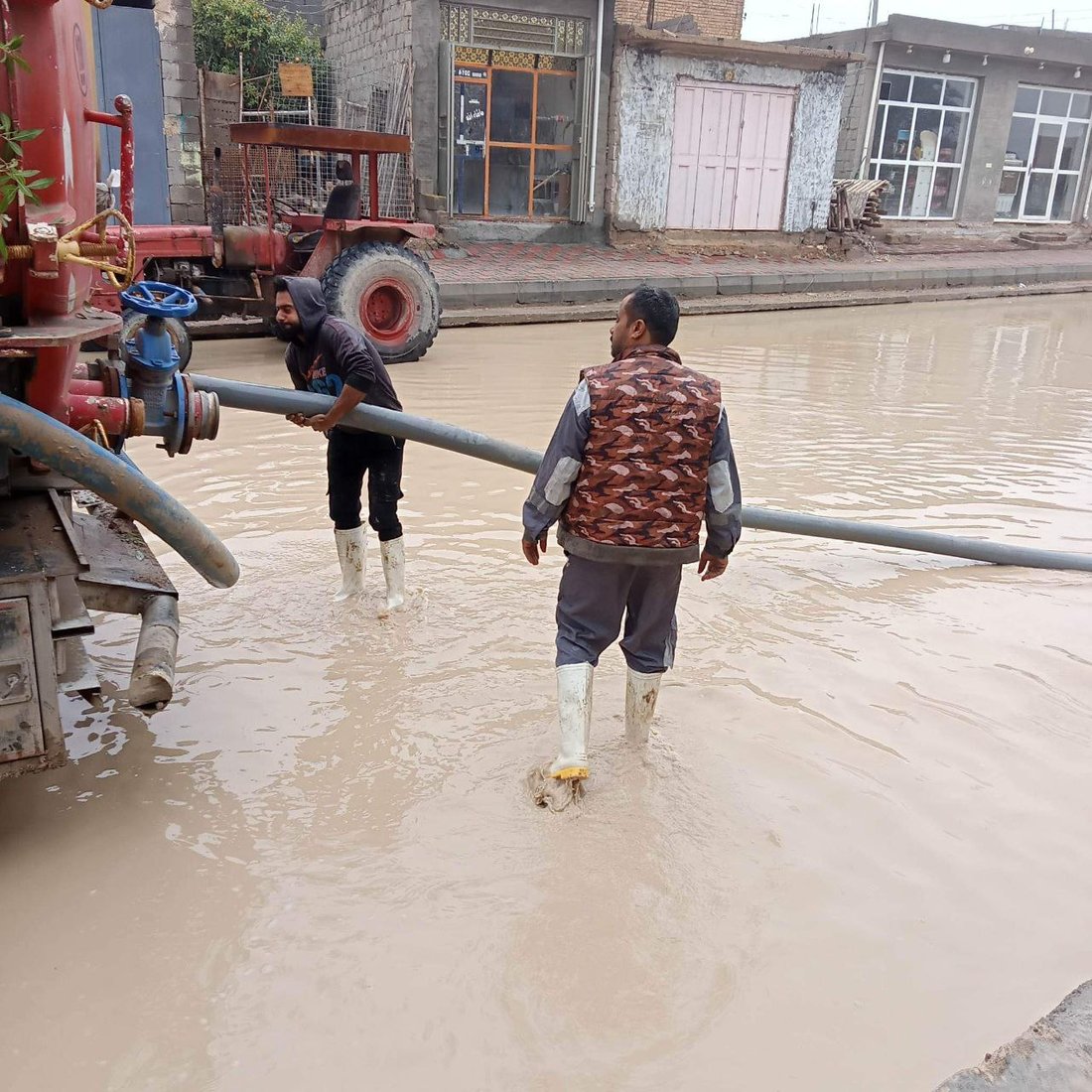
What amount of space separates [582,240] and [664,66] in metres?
3.06

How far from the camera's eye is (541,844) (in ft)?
9.23

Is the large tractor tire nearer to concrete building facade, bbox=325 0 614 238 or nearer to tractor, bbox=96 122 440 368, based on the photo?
tractor, bbox=96 122 440 368

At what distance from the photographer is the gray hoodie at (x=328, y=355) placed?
3840 millimetres

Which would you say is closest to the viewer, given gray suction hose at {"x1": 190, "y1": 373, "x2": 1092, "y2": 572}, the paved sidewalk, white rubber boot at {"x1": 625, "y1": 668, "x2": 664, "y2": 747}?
white rubber boot at {"x1": 625, "y1": 668, "x2": 664, "y2": 747}

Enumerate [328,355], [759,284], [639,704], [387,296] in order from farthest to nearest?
[759,284], [387,296], [328,355], [639,704]

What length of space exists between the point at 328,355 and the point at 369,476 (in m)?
0.51

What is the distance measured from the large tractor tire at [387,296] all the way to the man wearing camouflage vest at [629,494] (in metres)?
6.06

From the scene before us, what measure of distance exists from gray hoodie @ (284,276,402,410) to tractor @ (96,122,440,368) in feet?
15.2

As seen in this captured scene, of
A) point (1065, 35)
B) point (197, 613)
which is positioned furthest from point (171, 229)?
point (1065, 35)

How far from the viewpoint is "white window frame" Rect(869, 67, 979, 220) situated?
68.1 ft

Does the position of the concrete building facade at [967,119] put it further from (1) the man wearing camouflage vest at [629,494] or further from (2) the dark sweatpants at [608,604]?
(2) the dark sweatpants at [608,604]

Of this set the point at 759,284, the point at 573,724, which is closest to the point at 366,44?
the point at 759,284

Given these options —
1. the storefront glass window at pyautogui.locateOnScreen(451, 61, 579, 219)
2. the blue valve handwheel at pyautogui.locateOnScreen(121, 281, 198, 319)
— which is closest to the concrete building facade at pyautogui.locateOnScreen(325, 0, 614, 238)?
the storefront glass window at pyautogui.locateOnScreen(451, 61, 579, 219)

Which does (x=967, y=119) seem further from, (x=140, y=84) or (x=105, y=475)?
(x=105, y=475)
